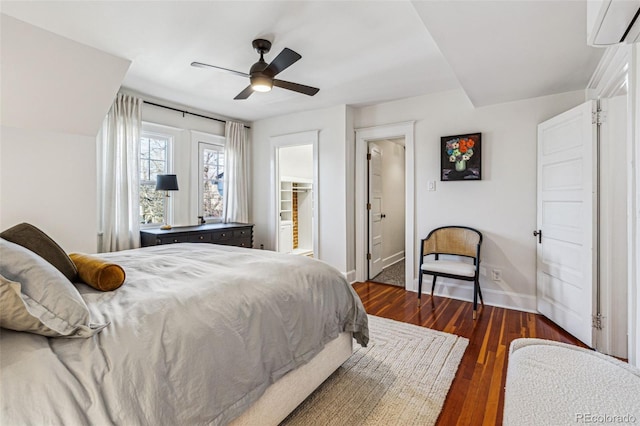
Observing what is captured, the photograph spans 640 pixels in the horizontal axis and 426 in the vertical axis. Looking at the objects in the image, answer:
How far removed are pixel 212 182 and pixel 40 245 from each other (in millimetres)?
3494

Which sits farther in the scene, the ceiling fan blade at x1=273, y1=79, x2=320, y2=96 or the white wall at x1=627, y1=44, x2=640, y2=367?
the ceiling fan blade at x1=273, y1=79, x2=320, y2=96

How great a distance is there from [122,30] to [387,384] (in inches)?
127

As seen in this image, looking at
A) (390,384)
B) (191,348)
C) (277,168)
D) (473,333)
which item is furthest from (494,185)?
(191,348)

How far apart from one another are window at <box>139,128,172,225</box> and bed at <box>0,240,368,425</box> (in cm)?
217

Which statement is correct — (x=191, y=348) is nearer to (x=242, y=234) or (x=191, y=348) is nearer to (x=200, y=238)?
(x=200, y=238)

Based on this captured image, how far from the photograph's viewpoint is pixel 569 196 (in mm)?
2643

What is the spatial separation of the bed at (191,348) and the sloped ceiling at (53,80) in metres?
1.68

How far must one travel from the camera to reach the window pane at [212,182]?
15.1 ft

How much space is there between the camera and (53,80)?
2.47 metres

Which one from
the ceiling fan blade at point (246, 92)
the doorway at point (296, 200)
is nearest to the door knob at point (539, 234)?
the ceiling fan blade at point (246, 92)

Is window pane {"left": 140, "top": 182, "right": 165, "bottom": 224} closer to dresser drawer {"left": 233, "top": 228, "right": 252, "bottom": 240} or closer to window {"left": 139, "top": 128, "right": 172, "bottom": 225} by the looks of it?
window {"left": 139, "top": 128, "right": 172, "bottom": 225}

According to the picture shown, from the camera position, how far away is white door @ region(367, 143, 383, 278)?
175 inches

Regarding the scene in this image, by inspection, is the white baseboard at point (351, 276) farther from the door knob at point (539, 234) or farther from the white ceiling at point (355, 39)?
the white ceiling at point (355, 39)

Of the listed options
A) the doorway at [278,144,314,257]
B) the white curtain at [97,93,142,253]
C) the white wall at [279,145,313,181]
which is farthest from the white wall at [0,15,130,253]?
the white wall at [279,145,313,181]
